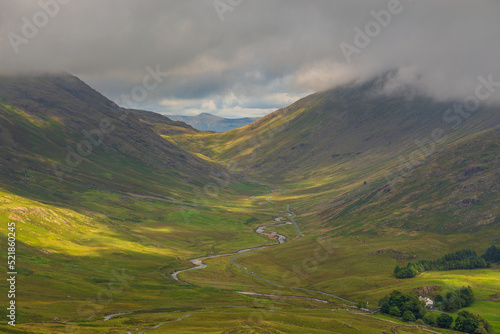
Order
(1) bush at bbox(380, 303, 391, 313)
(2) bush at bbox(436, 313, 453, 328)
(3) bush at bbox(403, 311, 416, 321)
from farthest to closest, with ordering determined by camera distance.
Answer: (1) bush at bbox(380, 303, 391, 313) < (3) bush at bbox(403, 311, 416, 321) < (2) bush at bbox(436, 313, 453, 328)

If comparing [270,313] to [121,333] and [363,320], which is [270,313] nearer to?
[363,320]

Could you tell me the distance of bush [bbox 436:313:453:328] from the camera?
13888 centimetres

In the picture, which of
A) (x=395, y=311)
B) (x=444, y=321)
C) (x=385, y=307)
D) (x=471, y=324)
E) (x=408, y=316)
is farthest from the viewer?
(x=385, y=307)

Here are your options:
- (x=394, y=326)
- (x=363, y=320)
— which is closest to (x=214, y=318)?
(x=363, y=320)

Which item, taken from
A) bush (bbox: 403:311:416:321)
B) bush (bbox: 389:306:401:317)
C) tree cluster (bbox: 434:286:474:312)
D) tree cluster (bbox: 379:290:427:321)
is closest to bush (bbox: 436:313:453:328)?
tree cluster (bbox: 379:290:427:321)

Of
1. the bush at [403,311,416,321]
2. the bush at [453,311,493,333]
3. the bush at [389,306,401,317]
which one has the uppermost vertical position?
the bush at [389,306,401,317]

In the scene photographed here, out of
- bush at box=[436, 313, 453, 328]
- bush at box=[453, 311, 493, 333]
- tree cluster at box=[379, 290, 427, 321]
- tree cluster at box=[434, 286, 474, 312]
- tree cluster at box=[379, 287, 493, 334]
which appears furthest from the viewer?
tree cluster at box=[434, 286, 474, 312]

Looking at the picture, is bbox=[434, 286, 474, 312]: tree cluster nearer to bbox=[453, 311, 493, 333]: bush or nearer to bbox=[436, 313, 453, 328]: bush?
bbox=[436, 313, 453, 328]: bush

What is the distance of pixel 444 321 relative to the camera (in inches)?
5512

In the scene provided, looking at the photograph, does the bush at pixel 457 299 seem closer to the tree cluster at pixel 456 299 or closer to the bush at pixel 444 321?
the tree cluster at pixel 456 299

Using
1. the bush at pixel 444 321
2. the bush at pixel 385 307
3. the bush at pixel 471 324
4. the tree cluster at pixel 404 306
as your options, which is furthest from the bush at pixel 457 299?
the bush at pixel 385 307

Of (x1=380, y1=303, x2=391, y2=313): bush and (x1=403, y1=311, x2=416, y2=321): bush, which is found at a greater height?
(x1=380, y1=303, x2=391, y2=313): bush

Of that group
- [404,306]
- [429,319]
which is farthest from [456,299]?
[404,306]

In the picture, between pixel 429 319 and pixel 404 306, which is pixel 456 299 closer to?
pixel 429 319
